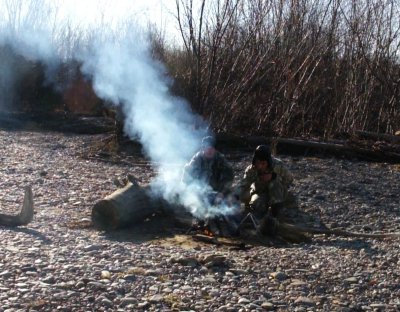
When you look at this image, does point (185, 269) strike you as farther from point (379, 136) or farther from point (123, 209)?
point (379, 136)

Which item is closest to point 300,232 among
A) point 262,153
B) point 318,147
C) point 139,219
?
point 262,153

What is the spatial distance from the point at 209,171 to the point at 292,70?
919 cm

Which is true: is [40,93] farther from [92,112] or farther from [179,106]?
[179,106]

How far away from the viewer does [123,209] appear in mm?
7965

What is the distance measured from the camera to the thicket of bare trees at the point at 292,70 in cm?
1623

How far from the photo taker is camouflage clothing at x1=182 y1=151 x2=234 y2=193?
29.3 ft

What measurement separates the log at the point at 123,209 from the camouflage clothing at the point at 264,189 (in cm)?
143

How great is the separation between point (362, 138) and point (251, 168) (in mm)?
8677

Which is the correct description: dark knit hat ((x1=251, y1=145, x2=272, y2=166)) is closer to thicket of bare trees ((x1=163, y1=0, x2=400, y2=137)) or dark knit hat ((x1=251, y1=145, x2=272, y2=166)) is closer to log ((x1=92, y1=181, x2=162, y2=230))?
log ((x1=92, y1=181, x2=162, y2=230))

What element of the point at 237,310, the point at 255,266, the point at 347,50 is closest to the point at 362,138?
the point at 347,50

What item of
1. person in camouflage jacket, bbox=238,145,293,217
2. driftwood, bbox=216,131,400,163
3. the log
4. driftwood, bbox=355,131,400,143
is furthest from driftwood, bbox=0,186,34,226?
driftwood, bbox=355,131,400,143

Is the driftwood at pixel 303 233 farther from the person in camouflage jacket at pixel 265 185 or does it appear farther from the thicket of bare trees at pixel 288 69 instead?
the thicket of bare trees at pixel 288 69

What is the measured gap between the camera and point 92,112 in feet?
82.8

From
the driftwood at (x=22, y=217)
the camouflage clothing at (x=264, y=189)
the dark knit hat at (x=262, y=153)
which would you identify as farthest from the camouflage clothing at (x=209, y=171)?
the driftwood at (x=22, y=217)
